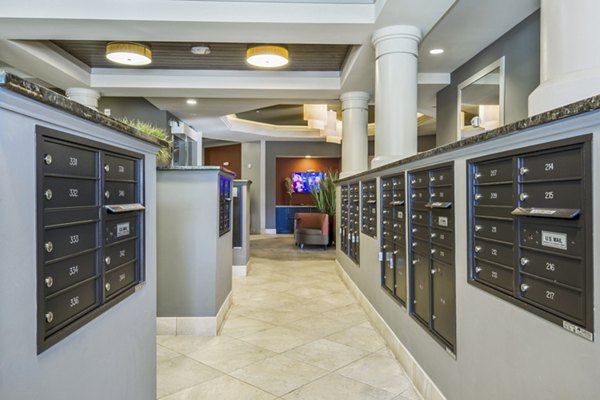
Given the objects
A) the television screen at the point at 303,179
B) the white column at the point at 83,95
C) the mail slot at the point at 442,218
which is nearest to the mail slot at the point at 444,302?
the mail slot at the point at 442,218

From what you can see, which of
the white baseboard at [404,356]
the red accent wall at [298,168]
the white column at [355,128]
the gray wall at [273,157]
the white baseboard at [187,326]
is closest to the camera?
the white baseboard at [404,356]

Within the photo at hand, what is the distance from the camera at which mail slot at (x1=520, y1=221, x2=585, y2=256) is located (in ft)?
2.91

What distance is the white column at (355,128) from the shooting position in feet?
17.9

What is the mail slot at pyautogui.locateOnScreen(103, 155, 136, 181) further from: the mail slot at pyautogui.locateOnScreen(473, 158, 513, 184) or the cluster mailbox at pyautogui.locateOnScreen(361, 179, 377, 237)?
the cluster mailbox at pyautogui.locateOnScreen(361, 179, 377, 237)

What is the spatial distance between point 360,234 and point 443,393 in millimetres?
2050

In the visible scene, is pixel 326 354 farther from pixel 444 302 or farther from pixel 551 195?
pixel 551 195

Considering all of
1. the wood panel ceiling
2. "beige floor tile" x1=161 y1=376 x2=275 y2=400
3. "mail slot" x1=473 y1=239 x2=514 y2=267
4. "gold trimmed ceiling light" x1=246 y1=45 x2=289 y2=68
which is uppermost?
the wood panel ceiling

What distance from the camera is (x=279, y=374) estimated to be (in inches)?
86.1

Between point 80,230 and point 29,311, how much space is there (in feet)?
0.73

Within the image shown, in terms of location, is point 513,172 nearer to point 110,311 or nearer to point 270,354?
point 110,311

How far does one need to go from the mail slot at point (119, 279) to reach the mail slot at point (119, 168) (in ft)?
0.86

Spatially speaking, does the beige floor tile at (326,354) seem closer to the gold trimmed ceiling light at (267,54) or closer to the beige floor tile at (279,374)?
the beige floor tile at (279,374)

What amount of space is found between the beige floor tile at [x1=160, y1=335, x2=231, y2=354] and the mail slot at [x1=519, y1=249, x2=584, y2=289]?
2.09 meters

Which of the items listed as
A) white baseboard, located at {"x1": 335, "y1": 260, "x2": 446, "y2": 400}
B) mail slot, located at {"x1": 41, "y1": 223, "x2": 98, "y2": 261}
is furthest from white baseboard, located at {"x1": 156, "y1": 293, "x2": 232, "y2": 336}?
mail slot, located at {"x1": 41, "y1": 223, "x2": 98, "y2": 261}
